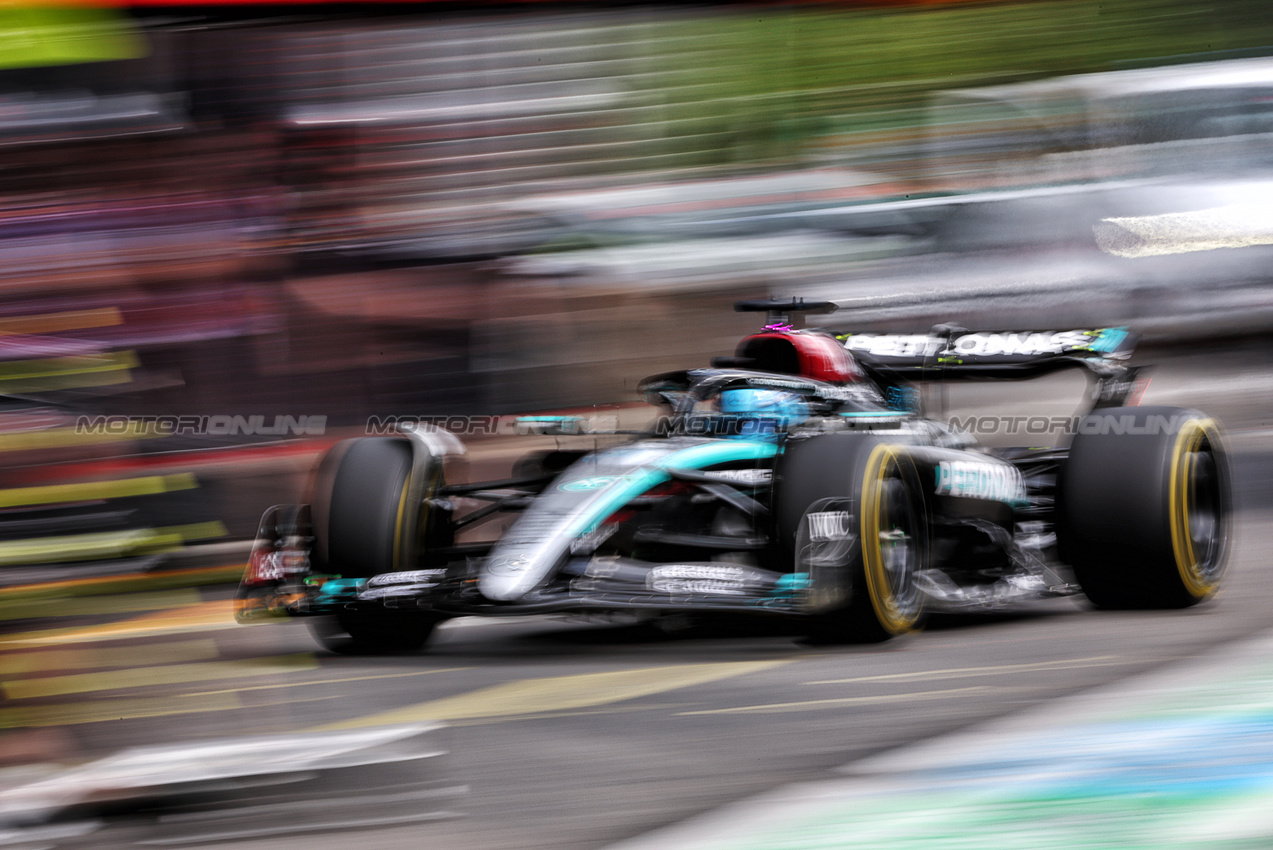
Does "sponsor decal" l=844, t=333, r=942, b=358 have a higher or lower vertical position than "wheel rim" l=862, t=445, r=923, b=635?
higher

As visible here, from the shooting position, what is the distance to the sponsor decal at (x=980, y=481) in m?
5.48

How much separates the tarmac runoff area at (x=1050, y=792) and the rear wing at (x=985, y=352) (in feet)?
8.57

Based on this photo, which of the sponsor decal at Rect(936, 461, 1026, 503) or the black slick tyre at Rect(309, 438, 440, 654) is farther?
the sponsor decal at Rect(936, 461, 1026, 503)

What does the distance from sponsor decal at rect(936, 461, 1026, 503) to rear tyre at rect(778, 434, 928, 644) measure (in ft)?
1.15

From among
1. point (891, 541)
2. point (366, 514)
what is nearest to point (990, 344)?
point (891, 541)

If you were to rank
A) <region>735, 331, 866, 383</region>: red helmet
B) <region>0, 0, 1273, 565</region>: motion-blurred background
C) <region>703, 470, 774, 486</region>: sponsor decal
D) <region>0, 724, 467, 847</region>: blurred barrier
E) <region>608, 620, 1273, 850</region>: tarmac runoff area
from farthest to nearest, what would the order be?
<region>0, 0, 1273, 565</region>: motion-blurred background < <region>735, 331, 866, 383</region>: red helmet < <region>703, 470, 774, 486</region>: sponsor decal < <region>608, 620, 1273, 850</region>: tarmac runoff area < <region>0, 724, 467, 847</region>: blurred barrier

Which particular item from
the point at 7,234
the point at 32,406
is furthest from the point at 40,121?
the point at 32,406

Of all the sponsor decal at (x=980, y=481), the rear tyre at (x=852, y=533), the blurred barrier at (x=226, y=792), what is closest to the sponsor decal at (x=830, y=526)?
the rear tyre at (x=852, y=533)

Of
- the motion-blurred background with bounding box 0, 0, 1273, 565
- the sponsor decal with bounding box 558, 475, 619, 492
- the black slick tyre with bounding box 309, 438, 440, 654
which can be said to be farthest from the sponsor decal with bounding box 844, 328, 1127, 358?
the motion-blurred background with bounding box 0, 0, 1273, 565

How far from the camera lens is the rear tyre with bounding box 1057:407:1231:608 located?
18.3 feet

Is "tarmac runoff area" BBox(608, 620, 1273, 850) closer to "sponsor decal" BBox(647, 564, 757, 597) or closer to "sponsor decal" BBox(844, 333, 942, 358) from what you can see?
"sponsor decal" BBox(647, 564, 757, 597)

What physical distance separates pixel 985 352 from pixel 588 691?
8.95 ft

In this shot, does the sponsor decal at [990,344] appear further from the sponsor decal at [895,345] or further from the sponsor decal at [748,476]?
the sponsor decal at [748,476]

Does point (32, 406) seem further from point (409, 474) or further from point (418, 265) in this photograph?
point (418, 265)
